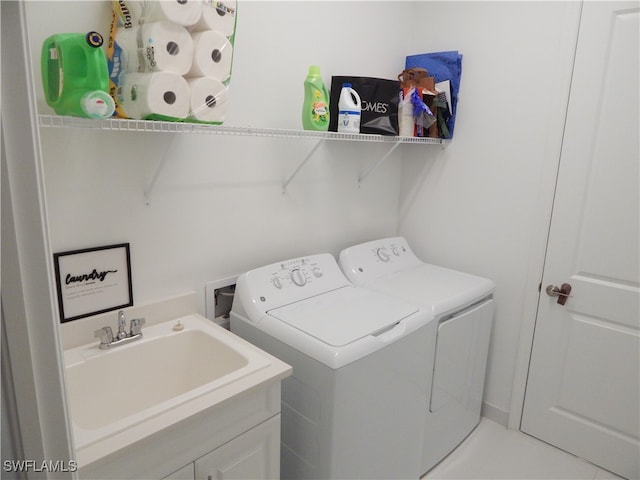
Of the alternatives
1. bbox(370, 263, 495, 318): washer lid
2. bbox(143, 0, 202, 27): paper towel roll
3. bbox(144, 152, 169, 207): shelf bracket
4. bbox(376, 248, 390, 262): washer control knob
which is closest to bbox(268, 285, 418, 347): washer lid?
bbox(370, 263, 495, 318): washer lid

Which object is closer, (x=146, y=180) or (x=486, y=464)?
(x=146, y=180)

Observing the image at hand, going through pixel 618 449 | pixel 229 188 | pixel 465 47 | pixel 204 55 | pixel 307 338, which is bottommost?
pixel 618 449

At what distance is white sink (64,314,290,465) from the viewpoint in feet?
3.76

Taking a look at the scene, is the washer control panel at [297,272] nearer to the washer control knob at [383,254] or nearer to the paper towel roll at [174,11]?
the washer control knob at [383,254]

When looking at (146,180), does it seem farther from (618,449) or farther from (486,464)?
(618,449)

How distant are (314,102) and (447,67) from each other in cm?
102

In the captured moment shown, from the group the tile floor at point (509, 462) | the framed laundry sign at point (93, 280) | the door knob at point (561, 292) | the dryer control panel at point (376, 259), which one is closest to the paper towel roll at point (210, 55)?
the framed laundry sign at point (93, 280)

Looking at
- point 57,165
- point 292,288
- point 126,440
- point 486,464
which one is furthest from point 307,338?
point 486,464

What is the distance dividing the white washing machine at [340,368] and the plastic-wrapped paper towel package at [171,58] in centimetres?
77

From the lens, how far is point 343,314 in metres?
1.74

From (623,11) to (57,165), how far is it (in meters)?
2.35

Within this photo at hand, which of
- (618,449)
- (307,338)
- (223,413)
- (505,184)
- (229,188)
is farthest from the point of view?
(505,184)

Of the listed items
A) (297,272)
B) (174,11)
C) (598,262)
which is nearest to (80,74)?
(174,11)

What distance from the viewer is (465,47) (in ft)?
7.64
